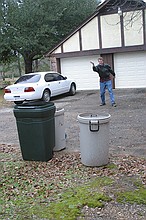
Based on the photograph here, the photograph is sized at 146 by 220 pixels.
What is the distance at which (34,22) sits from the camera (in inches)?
882

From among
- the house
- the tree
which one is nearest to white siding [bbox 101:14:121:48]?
the house

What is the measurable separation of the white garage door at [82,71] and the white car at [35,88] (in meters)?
3.81

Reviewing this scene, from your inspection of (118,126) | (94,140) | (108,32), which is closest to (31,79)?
(108,32)

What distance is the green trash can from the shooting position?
19.5 ft

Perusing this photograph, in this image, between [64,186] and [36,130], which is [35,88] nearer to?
[36,130]

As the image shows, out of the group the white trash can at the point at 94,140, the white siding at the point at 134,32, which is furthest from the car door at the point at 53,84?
the white trash can at the point at 94,140

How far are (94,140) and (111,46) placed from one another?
543 inches

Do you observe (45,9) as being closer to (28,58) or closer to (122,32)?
(28,58)

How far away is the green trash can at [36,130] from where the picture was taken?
19.5 ft

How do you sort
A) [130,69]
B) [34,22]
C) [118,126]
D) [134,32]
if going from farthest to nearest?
1. [34,22]
2. [130,69]
3. [134,32]
4. [118,126]

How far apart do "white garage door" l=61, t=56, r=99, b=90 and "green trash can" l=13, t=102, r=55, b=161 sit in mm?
13813

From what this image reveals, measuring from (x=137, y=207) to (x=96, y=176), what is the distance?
4.09ft

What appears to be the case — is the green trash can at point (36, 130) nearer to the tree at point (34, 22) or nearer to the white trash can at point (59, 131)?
the white trash can at point (59, 131)

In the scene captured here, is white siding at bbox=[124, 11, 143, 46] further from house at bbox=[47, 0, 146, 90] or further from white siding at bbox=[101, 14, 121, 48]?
white siding at bbox=[101, 14, 121, 48]
